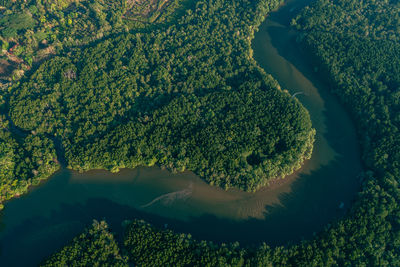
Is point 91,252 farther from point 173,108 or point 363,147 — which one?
point 363,147

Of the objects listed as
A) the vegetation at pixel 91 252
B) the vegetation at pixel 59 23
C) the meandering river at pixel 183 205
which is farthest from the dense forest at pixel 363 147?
the vegetation at pixel 59 23

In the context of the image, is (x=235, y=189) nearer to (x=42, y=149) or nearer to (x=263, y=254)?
(x=263, y=254)

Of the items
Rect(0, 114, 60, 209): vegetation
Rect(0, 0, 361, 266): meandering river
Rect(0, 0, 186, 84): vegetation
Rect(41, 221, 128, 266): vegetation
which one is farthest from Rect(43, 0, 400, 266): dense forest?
Rect(0, 0, 186, 84): vegetation

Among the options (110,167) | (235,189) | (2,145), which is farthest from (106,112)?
(235,189)

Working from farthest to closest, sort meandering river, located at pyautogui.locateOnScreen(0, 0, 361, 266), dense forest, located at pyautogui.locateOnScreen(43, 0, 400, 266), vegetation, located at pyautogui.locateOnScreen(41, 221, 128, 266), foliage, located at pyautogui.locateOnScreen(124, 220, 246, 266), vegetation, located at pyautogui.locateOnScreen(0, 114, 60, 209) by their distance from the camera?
vegetation, located at pyautogui.locateOnScreen(0, 114, 60, 209)
meandering river, located at pyautogui.locateOnScreen(0, 0, 361, 266)
dense forest, located at pyautogui.locateOnScreen(43, 0, 400, 266)
vegetation, located at pyautogui.locateOnScreen(41, 221, 128, 266)
foliage, located at pyautogui.locateOnScreen(124, 220, 246, 266)

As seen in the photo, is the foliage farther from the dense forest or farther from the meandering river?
the meandering river

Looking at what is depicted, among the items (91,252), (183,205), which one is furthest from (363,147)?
(91,252)
